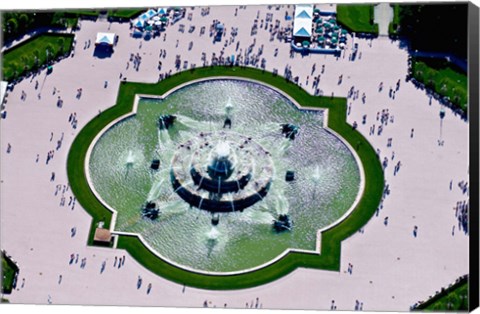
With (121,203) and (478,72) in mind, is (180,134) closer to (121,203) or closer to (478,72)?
(121,203)

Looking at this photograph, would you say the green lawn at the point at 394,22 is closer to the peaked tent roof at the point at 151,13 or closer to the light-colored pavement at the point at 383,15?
the light-colored pavement at the point at 383,15

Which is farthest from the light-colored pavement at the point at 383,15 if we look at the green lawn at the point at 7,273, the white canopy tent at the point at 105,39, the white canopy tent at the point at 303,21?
the green lawn at the point at 7,273

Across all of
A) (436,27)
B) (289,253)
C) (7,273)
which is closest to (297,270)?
(289,253)

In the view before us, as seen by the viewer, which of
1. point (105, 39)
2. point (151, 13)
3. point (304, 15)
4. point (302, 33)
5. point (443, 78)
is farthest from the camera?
point (151, 13)

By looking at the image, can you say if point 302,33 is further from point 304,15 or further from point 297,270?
point 297,270

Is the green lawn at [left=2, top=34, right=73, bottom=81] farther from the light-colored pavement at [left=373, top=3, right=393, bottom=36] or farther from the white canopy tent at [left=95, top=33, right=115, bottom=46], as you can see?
the light-colored pavement at [left=373, top=3, right=393, bottom=36]

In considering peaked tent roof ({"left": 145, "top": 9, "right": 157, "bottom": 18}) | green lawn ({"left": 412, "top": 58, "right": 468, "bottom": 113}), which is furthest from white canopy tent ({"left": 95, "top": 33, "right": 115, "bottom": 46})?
green lawn ({"left": 412, "top": 58, "right": 468, "bottom": 113})
